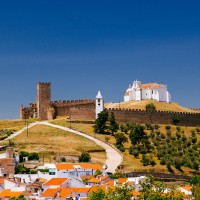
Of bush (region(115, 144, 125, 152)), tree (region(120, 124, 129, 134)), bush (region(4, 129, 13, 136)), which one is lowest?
bush (region(115, 144, 125, 152))

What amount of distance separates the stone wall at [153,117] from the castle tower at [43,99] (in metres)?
8.27

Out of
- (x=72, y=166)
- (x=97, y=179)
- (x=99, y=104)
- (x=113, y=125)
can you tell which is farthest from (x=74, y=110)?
(x=97, y=179)

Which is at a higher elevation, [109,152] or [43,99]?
[43,99]

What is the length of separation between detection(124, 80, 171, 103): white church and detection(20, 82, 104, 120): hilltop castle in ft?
58.9

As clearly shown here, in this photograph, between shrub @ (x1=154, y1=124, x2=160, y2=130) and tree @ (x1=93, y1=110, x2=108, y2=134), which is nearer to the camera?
tree @ (x1=93, y1=110, x2=108, y2=134)

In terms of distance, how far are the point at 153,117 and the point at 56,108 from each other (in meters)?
13.8

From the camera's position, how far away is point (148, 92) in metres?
100

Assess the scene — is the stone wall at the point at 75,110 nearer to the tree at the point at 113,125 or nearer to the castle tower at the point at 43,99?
the castle tower at the point at 43,99

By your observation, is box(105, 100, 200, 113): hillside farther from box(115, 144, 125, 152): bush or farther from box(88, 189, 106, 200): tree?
box(88, 189, 106, 200): tree

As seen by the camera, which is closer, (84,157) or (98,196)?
(98,196)

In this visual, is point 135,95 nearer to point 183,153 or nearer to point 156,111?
point 156,111

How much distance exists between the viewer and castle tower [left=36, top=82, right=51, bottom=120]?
80875mm

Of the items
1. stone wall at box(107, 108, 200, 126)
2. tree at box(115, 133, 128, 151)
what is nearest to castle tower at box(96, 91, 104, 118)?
stone wall at box(107, 108, 200, 126)

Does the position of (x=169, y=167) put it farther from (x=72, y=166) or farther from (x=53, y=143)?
(x=72, y=166)
